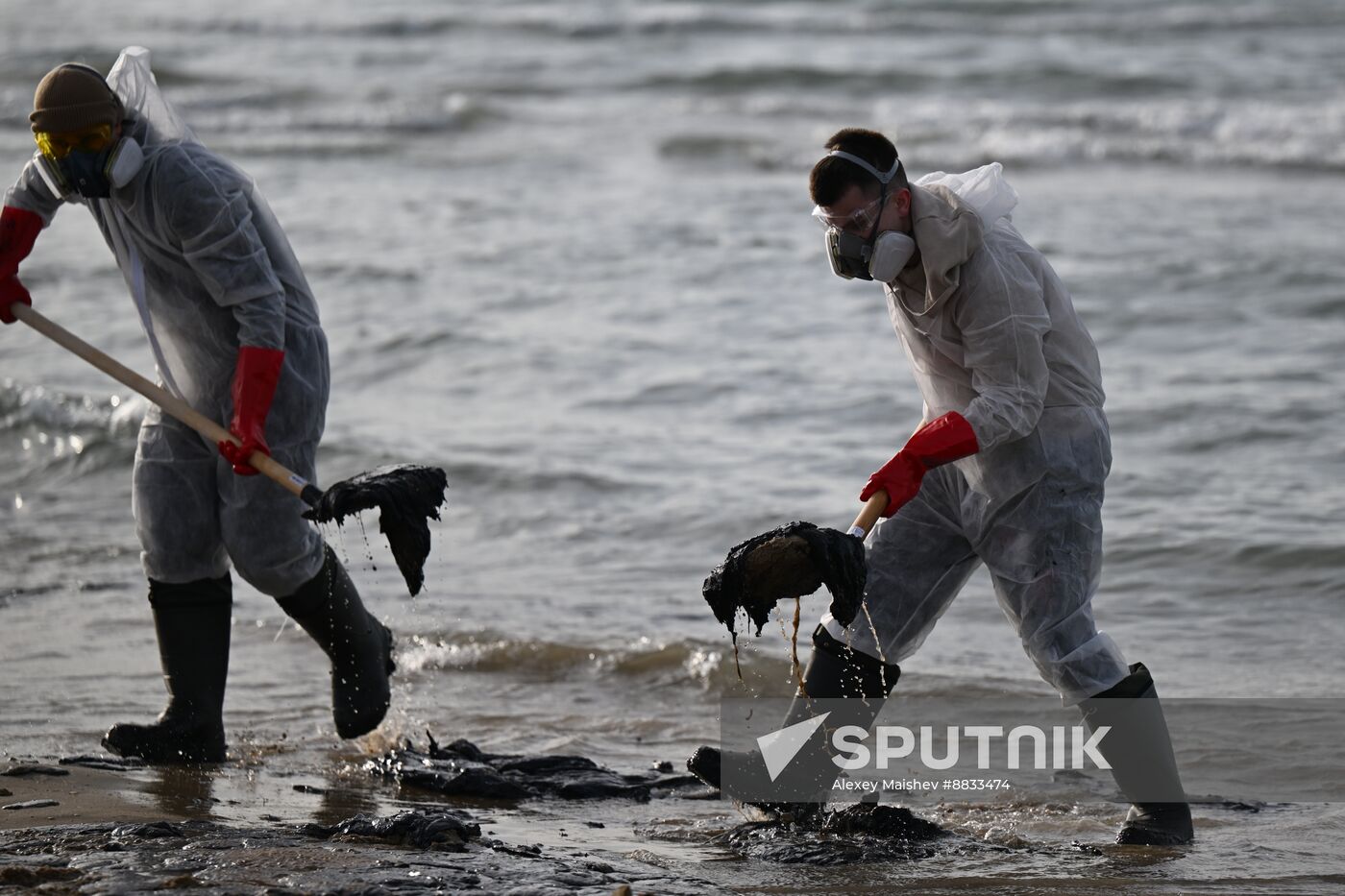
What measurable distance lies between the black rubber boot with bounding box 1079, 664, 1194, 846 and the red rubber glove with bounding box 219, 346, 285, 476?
88.1 inches

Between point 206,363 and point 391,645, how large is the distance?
3.79ft

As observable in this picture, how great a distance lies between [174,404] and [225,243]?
47 cm

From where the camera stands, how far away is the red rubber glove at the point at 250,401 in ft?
15.5

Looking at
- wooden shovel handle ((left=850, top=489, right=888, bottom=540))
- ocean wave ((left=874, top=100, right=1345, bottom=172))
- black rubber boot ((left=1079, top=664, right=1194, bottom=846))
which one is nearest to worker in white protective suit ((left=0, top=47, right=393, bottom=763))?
wooden shovel handle ((left=850, top=489, right=888, bottom=540))

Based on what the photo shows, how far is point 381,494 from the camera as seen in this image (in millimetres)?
4695

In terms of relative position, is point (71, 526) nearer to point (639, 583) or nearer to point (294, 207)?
point (639, 583)

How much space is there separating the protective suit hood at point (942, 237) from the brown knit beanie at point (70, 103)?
2096 millimetres

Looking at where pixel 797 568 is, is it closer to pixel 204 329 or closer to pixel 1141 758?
pixel 1141 758

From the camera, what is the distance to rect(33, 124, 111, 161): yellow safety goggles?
4641mm

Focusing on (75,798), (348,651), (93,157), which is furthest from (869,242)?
(75,798)

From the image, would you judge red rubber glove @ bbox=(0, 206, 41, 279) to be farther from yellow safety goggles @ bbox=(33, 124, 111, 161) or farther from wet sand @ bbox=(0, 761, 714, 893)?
wet sand @ bbox=(0, 761, 714, 893)

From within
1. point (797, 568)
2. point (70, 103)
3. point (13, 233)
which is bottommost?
point (797, 568)

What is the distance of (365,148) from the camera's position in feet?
66.2

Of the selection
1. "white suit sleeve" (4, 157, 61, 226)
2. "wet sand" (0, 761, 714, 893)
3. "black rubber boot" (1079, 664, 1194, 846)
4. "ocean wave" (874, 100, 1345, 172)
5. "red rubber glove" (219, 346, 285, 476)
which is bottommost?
"wet sand" (0, 761, 714, 893)
